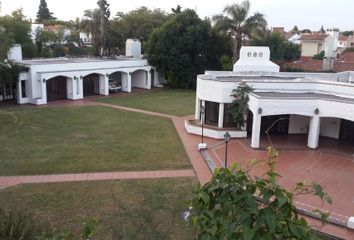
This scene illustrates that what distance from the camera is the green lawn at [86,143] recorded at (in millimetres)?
17969

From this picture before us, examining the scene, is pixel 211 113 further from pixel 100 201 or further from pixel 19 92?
pixel 19 92

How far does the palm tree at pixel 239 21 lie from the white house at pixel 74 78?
9.25 meters

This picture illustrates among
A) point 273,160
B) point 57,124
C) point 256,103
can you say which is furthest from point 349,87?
point 273,160

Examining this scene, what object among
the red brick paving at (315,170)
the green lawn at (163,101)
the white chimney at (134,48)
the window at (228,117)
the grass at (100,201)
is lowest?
the grass at (100,201)

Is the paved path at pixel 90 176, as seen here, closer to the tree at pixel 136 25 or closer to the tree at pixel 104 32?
the tree at pixel 136 25

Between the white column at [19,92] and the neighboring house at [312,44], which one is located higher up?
the neighboring house at [312,44]

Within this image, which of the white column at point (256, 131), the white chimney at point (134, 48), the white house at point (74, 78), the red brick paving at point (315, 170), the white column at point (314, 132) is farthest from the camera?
the white chimney at point (134, 48)

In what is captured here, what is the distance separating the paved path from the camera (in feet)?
52.3

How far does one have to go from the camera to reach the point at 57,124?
25.8 m

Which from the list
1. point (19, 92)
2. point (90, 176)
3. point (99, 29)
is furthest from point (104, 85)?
point (90, 176)

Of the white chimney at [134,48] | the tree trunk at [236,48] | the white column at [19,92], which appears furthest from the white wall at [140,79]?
the white column at [19,92]

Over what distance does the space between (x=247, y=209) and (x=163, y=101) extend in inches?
1267

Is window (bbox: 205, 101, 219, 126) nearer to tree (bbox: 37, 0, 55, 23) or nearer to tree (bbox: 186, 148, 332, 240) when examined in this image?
tree (bbox: 186, 148, 332, 240)

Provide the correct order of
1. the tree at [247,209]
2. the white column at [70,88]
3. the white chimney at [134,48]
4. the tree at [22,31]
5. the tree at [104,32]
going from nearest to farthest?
the tree at [247,209], the white column at [70,88], the white chimney at [134,48], the tree at [22,31], the tree at [104,32]
